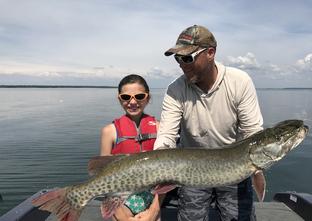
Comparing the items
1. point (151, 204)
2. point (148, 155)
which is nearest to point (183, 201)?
point (151, 204)

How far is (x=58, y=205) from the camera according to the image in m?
4.19

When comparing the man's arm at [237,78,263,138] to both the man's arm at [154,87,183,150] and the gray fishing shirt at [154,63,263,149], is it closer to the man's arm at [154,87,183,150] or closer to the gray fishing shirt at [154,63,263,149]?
the gray fishing shirt at [154,63,263,149]

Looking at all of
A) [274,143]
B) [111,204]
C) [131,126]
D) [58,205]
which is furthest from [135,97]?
[274,143]

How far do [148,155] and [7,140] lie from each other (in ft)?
73.2

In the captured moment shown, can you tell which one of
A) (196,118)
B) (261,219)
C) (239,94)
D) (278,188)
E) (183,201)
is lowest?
(278,188)

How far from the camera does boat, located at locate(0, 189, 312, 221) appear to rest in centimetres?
624

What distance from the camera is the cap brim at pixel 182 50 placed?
4.69 meters

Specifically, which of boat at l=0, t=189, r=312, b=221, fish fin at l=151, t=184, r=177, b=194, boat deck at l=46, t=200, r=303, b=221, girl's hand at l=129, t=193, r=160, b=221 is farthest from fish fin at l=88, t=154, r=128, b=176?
boat deck at l=46, t=200, r=303, b=221

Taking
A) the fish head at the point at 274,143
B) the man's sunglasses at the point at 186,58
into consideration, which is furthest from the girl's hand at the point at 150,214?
the man's sunglasses at the point at 186,58

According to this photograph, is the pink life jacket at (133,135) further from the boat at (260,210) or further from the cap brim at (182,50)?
the cap brim at (182,50)

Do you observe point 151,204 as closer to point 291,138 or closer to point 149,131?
point 149,131

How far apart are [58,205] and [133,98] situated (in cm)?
198

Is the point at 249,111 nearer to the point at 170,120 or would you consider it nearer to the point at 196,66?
the point at 196,66

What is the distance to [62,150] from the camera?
66.0ft
